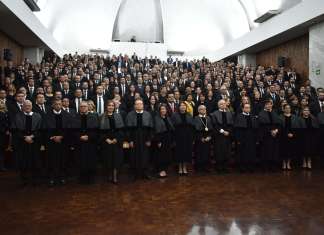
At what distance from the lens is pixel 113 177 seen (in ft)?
22.5

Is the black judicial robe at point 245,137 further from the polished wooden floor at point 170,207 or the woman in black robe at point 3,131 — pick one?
the woman in black robe at point 3,131

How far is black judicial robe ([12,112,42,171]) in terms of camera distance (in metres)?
6.54

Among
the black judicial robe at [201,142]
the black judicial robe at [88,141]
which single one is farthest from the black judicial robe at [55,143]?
the black judicial robe at [201,142]

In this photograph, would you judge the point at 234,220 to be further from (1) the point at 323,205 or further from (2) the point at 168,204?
(1) the point at 323,205

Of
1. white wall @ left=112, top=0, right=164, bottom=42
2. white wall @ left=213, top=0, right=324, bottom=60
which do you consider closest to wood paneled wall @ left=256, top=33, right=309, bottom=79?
white wall @ left=213, top=0, right=324, bottom=60

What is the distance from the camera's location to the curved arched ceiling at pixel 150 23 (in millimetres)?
27016

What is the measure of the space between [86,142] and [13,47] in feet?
41.0

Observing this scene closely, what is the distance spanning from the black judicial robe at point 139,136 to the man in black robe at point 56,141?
1286 millimetres

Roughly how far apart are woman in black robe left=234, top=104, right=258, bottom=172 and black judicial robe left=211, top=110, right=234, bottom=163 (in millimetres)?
195

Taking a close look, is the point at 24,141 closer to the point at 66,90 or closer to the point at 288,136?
the point at 66,90

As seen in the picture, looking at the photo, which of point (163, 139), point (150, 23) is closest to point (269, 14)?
point (163, 139)

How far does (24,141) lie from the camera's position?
6609mm

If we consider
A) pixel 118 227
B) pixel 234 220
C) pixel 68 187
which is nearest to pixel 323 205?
pixel 234 220

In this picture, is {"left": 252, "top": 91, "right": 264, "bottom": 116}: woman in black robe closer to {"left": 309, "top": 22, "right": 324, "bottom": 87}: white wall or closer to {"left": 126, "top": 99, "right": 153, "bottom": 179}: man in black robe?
{"left": 126, "top": 99, "right": 153, "bottom": 179}: man in black robe
